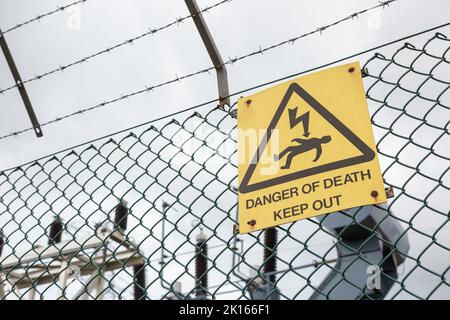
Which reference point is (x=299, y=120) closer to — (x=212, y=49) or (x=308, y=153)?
(x=308, y=153)

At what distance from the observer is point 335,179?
6.90 feet

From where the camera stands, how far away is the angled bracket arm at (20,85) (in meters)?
3.49

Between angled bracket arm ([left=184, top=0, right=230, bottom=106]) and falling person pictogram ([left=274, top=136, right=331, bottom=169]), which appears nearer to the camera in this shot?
falling person pictogram ([left=274, top=136, right=331, bottom=169])

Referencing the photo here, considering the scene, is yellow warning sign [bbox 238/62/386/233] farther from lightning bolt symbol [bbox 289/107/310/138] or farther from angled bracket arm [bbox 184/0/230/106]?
angled bracket arm [bbox 184/0/230/106]

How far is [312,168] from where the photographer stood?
2.17 metres

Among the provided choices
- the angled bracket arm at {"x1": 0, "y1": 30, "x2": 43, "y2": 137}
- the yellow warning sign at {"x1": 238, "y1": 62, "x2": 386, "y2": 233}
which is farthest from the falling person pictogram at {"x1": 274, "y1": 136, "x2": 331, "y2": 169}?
the angled bracket arm at {"x1": 0, "y1": 30, "x2": 43, "y2": 137}

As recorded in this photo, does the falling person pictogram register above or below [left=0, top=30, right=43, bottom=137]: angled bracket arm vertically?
below

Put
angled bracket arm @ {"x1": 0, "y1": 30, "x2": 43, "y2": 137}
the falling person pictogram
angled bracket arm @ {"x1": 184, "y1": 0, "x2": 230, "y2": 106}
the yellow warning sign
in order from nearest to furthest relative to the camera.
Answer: the yellow warning sign < the falling person pictogram < angled bracket arm @ {"x1": 184, "y1": 0, "x2": 230, "y2": 106} < angled bracket arm @ {"x1": 0, "y1": 30, "x2": 43, "y2": 137}

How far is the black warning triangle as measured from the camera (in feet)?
6.96

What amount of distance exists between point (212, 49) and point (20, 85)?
1403 mm

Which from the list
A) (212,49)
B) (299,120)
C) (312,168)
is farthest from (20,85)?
(312,168)

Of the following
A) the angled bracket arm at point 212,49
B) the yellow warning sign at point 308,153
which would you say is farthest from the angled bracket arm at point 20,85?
the yellow warning sign at point 308,153
